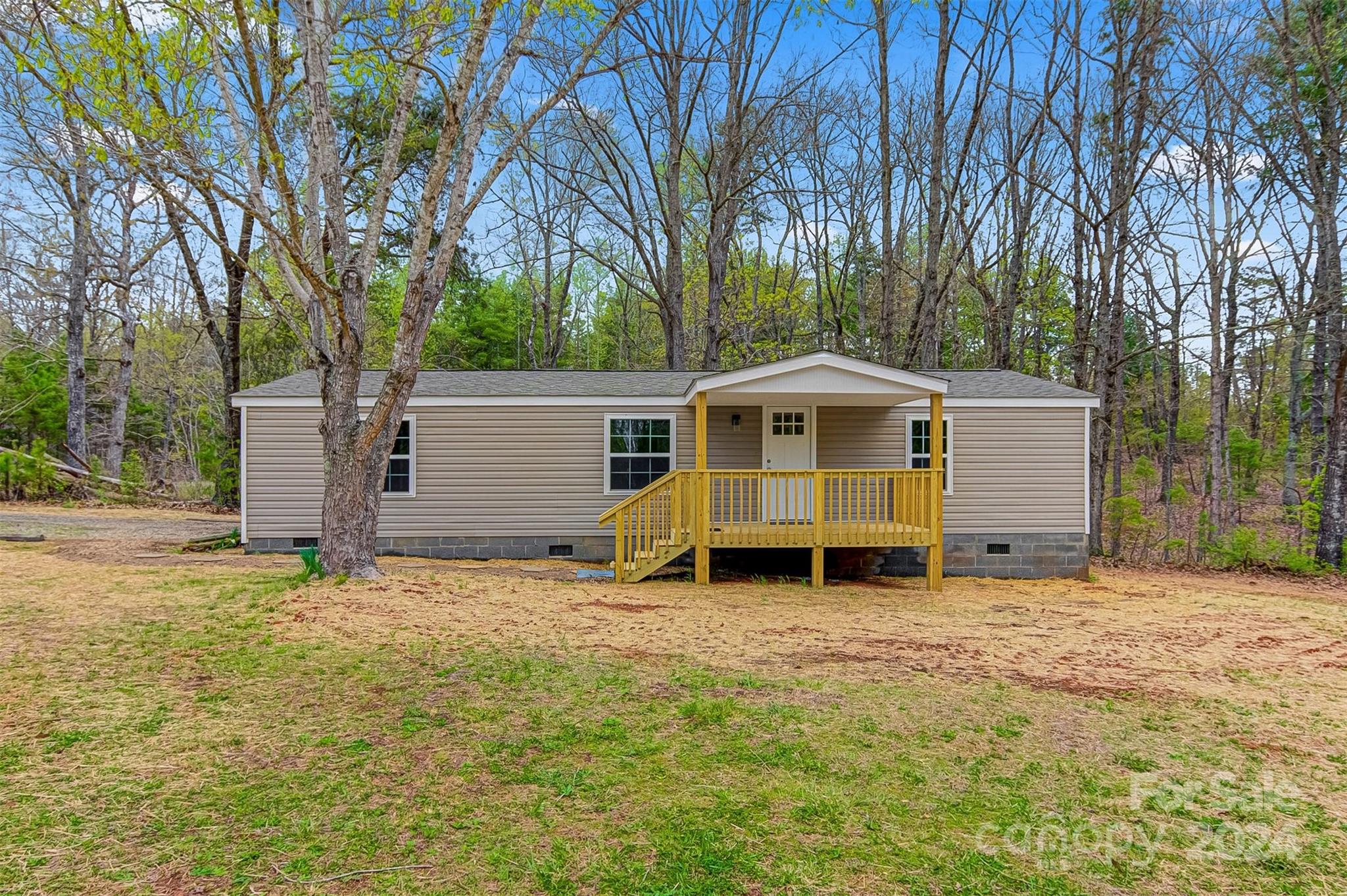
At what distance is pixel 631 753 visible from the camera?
357cm

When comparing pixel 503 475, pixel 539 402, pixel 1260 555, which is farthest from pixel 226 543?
pixel 1260 555

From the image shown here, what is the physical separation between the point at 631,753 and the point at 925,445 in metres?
9.14

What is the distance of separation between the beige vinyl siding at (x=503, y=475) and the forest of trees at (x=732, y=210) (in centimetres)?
261

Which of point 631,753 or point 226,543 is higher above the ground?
point 226,543

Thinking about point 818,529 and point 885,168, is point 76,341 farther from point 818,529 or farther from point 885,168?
point 885,168

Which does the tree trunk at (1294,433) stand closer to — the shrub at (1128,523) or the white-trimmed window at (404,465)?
the shrub at (1128,523)

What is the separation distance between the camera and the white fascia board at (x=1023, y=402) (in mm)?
11125

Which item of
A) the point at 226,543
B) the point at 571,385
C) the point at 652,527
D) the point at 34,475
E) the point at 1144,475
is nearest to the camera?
the point at 652,527

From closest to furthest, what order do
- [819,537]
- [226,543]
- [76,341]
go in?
[819,537] < [226,543] < [76,341]

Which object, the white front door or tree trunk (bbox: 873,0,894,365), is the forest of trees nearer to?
tree trunk (bbox: 873,0,894,365)

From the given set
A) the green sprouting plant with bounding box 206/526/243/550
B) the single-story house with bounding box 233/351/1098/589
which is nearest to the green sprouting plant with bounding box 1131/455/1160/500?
the single-story house with bounding box 233/351/1098/589

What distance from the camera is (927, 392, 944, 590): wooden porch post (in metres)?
9.41

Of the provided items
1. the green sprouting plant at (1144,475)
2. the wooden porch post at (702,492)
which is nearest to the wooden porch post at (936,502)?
the wooden porch post at (702,492)

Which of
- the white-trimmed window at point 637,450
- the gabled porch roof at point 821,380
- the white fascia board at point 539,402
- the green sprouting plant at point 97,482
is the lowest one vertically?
the green sprouting plant at point 97,482
